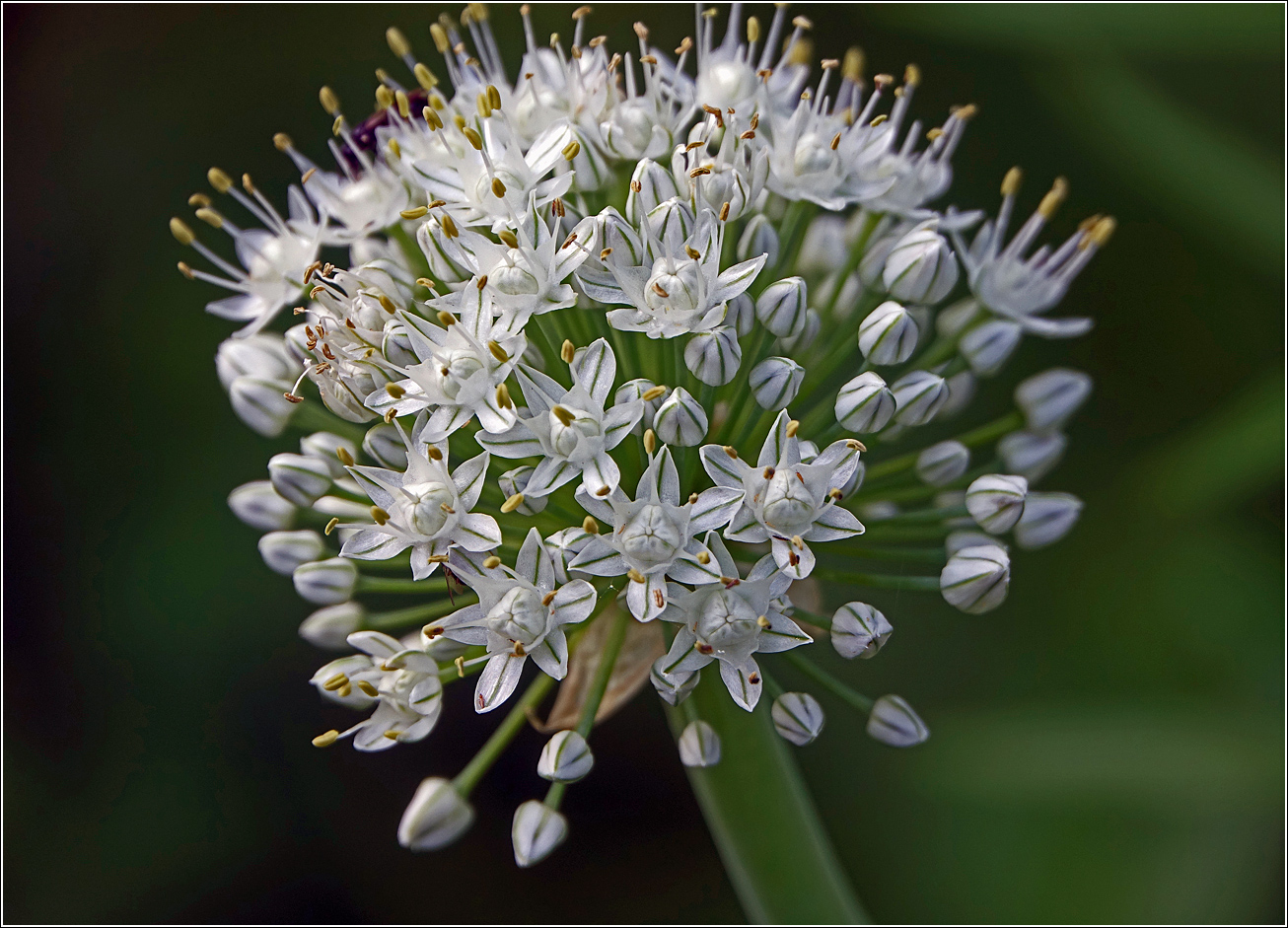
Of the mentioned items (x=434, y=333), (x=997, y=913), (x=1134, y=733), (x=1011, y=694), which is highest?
(x=434, y=333)

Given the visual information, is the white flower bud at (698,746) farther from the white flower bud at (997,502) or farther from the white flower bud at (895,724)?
the white flower bud at (997,502)

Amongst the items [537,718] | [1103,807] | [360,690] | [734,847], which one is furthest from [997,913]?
[360,690]

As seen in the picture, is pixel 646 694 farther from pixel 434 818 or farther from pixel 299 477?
pixel 299 477

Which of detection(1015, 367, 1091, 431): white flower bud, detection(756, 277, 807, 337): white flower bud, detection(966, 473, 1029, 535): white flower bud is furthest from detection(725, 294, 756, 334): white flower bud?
detection(1015, 367, 1091, 431): white flower bud

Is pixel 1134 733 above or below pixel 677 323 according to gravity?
below

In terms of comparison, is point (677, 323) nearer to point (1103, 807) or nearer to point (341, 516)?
point (341, 516)

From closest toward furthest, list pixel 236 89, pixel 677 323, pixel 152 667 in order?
pixel 677 323, pixel 152 667, pixel 236 89

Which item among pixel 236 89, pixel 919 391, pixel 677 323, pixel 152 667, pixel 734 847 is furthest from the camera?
pixel 236 89
